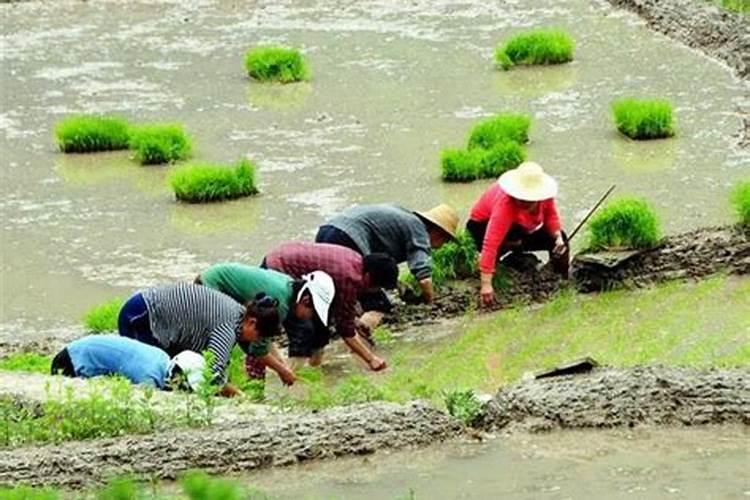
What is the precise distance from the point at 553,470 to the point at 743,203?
13.8ft

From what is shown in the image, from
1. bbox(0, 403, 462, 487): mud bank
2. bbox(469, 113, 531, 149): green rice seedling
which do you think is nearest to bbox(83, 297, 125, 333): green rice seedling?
bbox(0, 403, 462, 487): mud bank

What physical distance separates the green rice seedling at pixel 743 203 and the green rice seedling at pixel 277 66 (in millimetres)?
5333

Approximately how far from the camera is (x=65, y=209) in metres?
11.6

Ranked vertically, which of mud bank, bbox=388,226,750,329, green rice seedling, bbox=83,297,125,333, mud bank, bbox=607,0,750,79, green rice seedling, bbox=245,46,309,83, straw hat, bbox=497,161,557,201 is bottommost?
mud bank, bbox=607,0,750,79

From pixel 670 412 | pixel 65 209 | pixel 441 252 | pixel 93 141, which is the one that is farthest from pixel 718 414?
pixel 93 141

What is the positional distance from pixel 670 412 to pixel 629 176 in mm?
5163

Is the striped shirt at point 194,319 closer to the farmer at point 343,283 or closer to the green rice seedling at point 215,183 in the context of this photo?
the farmer at point 343,283

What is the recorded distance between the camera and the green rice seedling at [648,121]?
12.3 metres

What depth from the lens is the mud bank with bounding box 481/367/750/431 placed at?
646 cm

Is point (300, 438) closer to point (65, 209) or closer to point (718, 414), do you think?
point (718, 414)

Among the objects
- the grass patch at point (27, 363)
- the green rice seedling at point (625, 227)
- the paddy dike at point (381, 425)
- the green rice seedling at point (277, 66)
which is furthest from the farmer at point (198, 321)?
the green rice seedling at point (277, 66)

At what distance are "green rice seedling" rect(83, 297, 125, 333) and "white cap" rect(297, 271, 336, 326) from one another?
47.6 inches

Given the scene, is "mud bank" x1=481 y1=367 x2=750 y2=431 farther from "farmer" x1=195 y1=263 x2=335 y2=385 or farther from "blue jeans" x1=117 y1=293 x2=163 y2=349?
"blue jeans" x1=117 y1=293 x2=163 y2=349

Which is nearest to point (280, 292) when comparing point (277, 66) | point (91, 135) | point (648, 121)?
point (648, 121)
